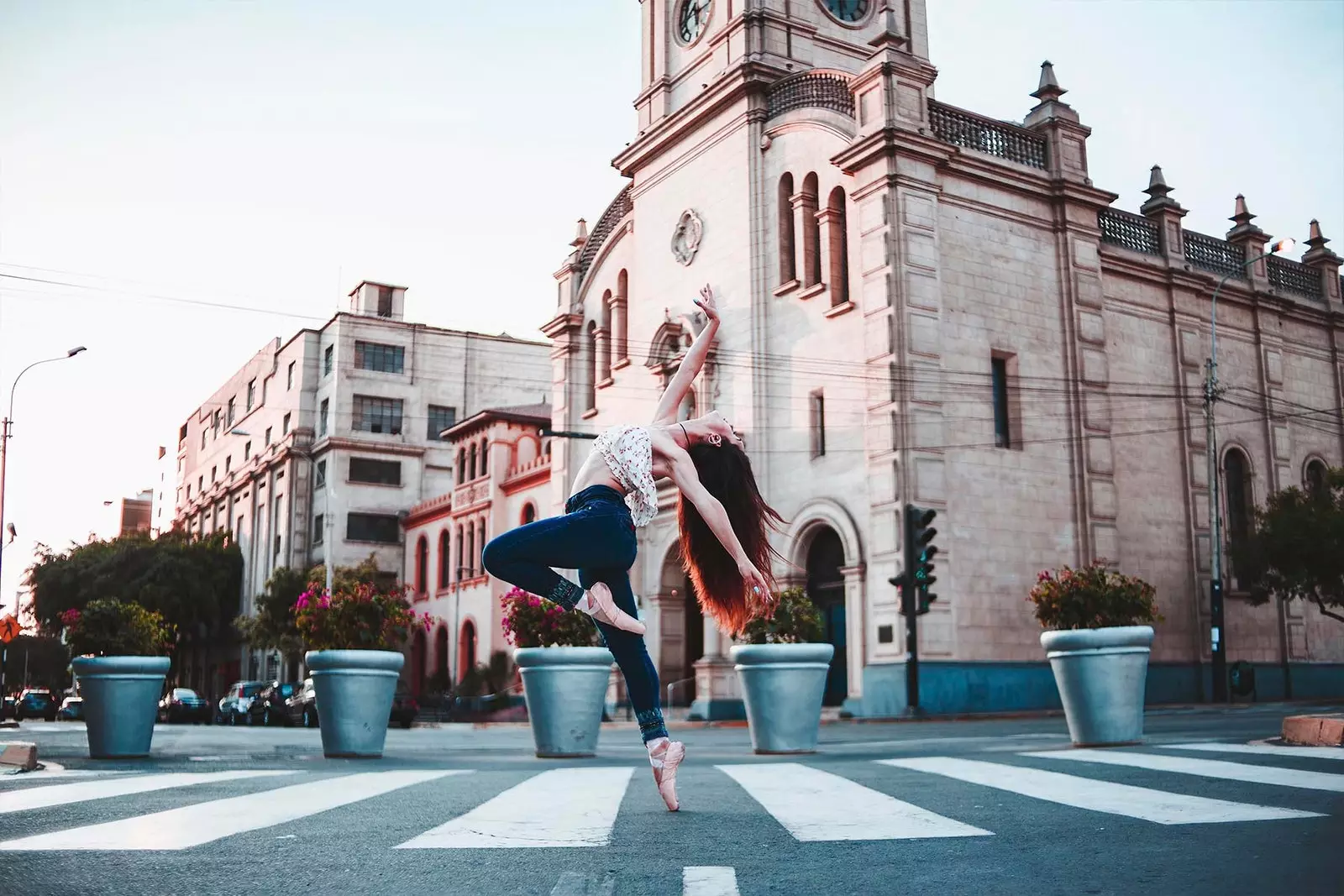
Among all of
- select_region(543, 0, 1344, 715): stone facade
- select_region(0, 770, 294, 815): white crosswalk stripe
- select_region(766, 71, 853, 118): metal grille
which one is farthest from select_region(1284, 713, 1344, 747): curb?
select_region(766, 71, 853, 118): metal grille

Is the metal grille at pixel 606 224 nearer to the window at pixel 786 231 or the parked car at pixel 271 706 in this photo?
the window at pixel 786 231

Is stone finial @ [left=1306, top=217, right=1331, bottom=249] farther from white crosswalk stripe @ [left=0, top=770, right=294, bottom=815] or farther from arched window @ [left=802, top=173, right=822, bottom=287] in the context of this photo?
white crosswalk stripe @ [left=0, top=770, right=294, bottom=815]

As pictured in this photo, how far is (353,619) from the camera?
39.7 feet

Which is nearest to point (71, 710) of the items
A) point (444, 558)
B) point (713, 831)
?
point (444, 558)

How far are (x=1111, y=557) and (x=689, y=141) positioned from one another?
49.7 ft

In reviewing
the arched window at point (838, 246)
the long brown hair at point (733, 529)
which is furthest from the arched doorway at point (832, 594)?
the long brown hair at point (733, 529)

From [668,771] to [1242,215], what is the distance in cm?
3414

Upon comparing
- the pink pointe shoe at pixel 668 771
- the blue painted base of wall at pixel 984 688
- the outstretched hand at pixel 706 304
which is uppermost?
the outstretched hand at pixel 706 304

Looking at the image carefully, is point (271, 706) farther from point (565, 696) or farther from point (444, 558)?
point (565, 696)

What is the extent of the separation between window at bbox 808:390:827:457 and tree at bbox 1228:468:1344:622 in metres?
10.3

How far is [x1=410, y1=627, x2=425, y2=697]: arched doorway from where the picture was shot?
163 ft

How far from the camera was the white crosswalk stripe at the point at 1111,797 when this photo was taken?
4.52 m

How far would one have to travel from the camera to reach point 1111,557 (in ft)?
90.9

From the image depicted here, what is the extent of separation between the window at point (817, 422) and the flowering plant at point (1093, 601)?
15.8 m
